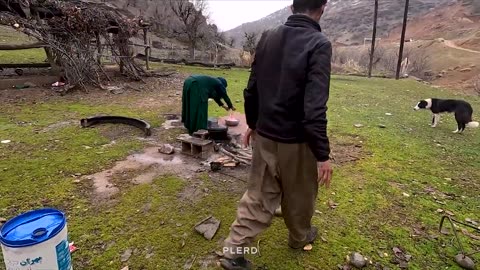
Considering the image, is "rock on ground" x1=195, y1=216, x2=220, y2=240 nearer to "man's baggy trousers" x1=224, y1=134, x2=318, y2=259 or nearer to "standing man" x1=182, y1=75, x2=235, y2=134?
"man's baggy trousers" x1=224, y1=134, x2=318, y2=259

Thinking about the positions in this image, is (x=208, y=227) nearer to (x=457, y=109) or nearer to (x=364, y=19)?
(x=457, y=109)

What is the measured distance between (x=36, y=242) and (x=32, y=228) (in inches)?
6.5

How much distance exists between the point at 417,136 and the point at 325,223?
3.93 m

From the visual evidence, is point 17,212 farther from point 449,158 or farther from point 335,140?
point 449,158

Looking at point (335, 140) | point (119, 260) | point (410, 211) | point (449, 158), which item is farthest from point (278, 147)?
point (449, 158)

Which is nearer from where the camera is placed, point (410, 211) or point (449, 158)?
point (410, 211)

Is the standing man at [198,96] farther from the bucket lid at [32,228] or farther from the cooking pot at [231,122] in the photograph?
the bucket lid at [32,228]

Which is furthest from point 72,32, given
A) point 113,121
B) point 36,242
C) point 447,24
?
point 447,24

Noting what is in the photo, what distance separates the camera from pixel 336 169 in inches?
163

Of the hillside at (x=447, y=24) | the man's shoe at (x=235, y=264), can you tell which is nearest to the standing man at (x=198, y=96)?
the man's shoe at (x=235, y=264)

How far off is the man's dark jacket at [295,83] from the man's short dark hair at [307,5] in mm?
61

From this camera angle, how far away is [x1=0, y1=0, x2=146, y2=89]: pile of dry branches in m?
8.02

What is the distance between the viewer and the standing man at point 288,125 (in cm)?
182

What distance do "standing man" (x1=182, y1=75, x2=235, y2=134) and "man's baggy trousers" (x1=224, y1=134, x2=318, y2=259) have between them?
2.73 metres
